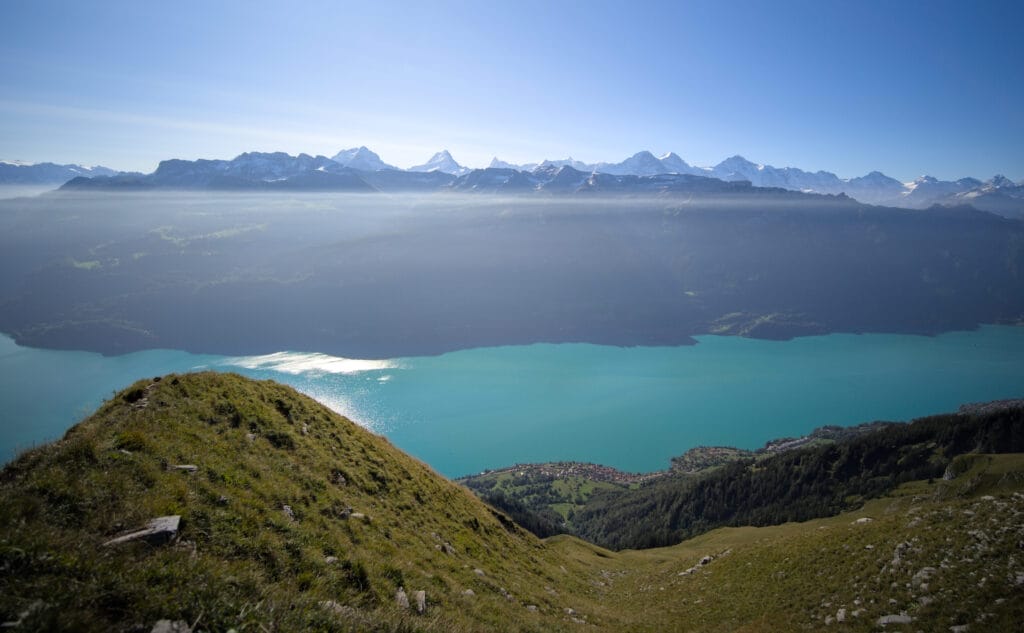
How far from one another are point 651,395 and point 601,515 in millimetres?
83218

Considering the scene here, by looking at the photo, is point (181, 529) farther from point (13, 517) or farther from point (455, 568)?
point (455, 568)

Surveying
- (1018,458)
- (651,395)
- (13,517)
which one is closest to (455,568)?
(13,517)

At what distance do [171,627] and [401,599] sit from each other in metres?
5.18

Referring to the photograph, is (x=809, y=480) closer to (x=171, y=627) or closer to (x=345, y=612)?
(x=345, y=612)

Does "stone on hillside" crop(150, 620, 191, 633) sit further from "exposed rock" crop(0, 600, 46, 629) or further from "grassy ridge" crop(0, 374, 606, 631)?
"exposed rock" crop(0, 600, 46, 629)

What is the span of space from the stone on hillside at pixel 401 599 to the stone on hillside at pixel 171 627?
4745 mm

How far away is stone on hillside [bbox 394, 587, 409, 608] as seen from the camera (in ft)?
29.2

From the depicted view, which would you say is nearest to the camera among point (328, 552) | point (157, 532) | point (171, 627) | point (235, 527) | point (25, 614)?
point (25, 614)

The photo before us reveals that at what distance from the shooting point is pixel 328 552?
9.29m

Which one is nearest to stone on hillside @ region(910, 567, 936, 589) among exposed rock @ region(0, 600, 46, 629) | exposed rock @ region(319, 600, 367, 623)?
exposed rock @ region(319, 600, 367, 623)

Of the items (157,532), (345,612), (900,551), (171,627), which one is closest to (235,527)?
(157,532)

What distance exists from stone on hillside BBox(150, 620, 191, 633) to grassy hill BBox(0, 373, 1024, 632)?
122mm

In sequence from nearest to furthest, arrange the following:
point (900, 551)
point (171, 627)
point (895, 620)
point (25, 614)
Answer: point (25, 614) → point (171, 627) → point (895, 620) → point (900, 551)

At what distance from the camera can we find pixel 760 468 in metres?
104
